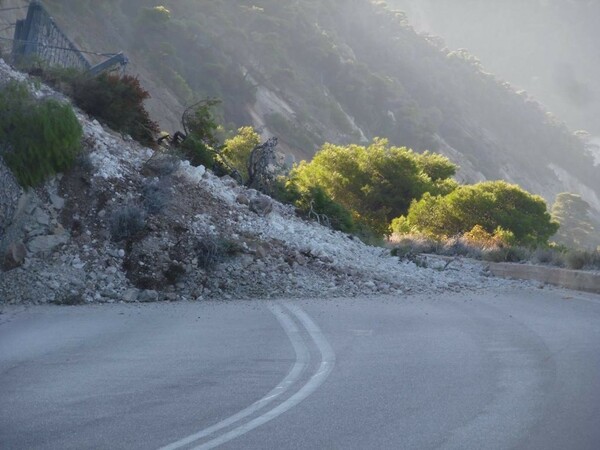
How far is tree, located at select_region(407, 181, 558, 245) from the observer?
144 ft

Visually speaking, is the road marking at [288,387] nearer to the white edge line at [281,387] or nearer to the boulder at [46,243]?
the white edge line at [281,387]

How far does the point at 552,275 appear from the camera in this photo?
20.4m

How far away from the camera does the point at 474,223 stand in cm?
4538

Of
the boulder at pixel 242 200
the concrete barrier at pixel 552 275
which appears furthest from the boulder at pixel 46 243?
the concrete barrier at pixel 552 275

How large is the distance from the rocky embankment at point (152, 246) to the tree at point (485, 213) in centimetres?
2128

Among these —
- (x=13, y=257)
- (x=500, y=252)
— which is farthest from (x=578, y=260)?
(x=13, y=257)

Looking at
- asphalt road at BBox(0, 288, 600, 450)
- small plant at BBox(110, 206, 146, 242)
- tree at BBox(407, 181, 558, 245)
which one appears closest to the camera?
asphalt road at BBox(0, 288, 600, 450)

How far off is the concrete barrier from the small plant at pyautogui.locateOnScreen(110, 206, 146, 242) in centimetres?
846

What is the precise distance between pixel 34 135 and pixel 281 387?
35.2ft

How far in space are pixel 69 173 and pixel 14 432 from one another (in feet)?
40.7

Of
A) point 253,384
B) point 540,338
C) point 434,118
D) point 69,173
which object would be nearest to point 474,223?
point 69,173

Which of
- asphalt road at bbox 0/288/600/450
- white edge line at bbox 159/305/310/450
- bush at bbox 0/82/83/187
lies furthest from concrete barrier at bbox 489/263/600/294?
Result: bush at bbox 0/82/83/187

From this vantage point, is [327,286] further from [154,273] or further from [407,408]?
[407,408]

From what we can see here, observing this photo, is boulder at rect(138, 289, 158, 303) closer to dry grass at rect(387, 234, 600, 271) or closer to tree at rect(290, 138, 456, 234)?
dry grass at rect(387, 234, 600, 271)
